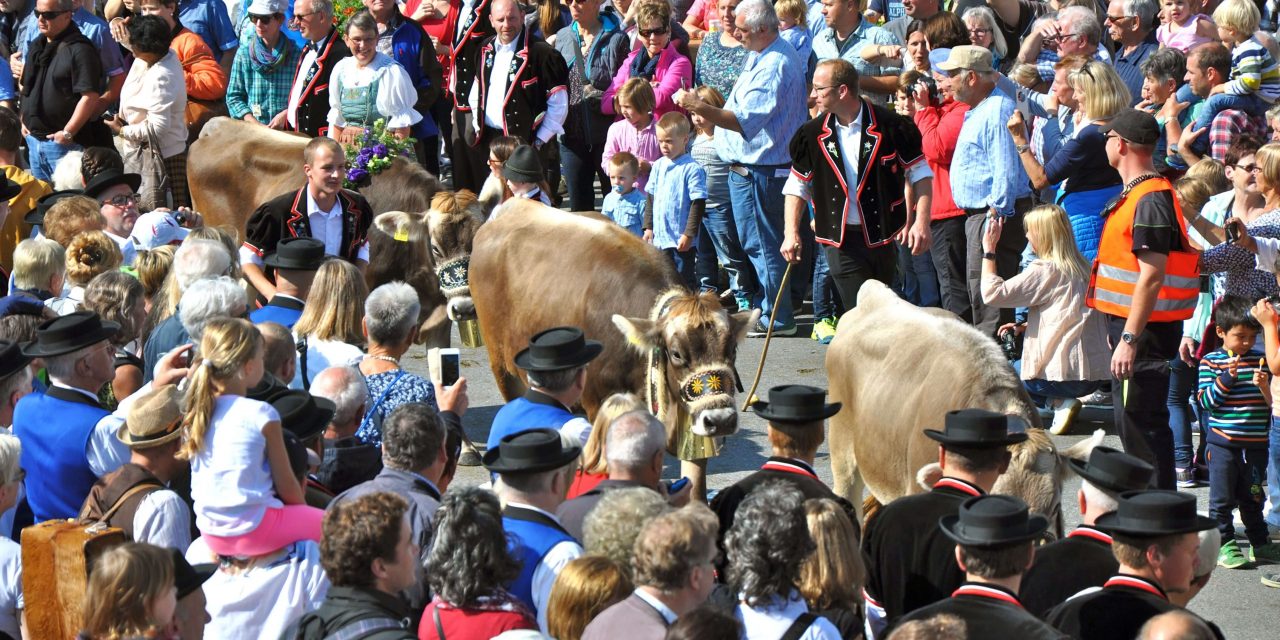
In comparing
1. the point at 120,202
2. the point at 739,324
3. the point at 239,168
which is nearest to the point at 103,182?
the point at 120,202

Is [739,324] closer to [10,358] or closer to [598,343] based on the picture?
[598,343]

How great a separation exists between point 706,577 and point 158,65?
368 inches

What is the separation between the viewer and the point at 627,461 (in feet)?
18.2

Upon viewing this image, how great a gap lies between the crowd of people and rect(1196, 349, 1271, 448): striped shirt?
18mm

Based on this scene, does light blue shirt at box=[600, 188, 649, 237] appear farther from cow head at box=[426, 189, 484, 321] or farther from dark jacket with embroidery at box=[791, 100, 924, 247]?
cow head at box=[426, 189, 484, 321]

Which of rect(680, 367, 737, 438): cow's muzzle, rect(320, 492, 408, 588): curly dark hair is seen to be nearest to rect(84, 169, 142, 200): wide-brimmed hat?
rect(680, 367, 737, 438): cow's muzzle

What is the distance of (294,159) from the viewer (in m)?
11.9

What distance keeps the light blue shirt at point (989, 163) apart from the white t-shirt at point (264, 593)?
6.30 m

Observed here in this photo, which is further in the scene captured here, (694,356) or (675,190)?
(675,190)

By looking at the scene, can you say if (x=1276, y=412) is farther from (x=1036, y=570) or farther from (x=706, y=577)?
(x=706, y=577)

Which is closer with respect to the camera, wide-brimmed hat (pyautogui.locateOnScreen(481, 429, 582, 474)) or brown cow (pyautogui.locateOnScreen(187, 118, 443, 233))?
wide-brimmed hat (pyautogui.locateOnScreen(481, 429, 582, 474))

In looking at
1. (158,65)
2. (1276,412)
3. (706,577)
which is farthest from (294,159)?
(706,577)

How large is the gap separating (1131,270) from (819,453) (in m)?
2.39

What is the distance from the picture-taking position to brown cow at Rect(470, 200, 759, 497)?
799 centimetres
